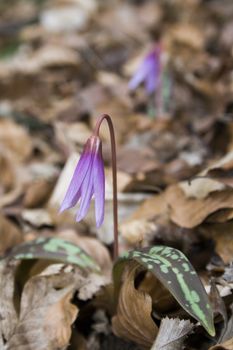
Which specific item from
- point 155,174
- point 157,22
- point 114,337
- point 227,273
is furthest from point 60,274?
point 157,22

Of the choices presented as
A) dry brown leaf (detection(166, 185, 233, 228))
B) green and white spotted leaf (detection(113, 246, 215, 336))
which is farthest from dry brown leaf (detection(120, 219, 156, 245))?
green and white spotted leaf (detection(113, 246, 215, 336))

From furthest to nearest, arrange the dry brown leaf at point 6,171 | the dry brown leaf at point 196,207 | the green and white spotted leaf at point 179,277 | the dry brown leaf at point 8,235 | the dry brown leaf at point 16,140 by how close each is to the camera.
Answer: the dry brown leaf at point 16,140 → the dry brown leaf at point 6,171 → the dry brown leaf at point 8,235 → the dry brown leaf at point 196,207 → the green and white spotted leaf at point 179,277

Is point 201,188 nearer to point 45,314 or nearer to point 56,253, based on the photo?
point 56,253

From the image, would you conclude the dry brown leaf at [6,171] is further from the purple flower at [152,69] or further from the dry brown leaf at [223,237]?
the dry brown leaf at [223,237]

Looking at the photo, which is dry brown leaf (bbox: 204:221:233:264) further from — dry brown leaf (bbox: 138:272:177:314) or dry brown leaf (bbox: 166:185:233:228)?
dry brown leaf (bbox: 138:272:177:314)

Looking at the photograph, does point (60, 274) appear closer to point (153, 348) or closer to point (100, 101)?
point (153, 348)

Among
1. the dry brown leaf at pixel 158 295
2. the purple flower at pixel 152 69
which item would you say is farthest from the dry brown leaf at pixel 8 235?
the purple flower at pixel 152 69
